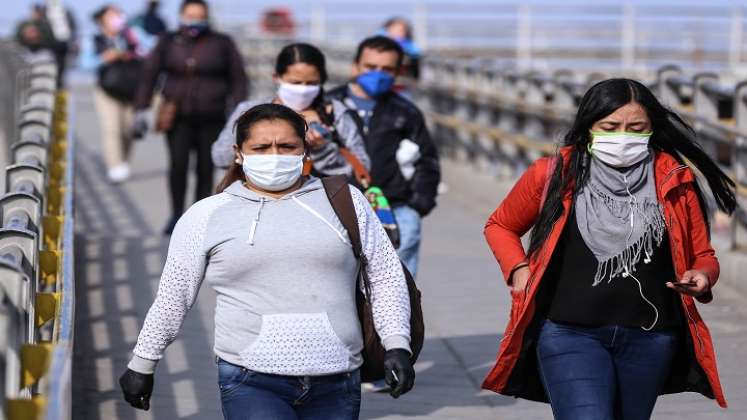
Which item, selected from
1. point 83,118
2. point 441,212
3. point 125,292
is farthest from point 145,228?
point 83,118

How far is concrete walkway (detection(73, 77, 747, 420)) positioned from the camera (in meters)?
7.30

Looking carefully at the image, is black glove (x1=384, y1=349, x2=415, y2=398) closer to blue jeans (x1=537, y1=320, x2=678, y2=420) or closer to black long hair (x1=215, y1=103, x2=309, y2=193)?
blue jeans (x1=537, y1=320, x2=678, y2=420)

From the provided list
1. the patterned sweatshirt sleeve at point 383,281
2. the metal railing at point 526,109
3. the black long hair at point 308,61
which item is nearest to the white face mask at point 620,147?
the patterned sweatshirt sleeve at point 383,281

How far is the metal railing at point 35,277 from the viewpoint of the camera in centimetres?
366

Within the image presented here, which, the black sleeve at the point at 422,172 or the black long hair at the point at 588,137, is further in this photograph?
the black sleeve at the point at 422,172

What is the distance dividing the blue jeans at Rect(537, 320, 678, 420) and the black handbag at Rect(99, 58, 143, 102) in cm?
1175

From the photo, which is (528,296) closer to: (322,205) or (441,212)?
(322,205)

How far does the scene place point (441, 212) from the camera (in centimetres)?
1505

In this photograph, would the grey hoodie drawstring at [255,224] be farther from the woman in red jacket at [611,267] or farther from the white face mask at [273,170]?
the woman in red jacket at [611,267]

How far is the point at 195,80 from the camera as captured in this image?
12.0 meters

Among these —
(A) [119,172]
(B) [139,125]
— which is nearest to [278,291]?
(B) [139,125]

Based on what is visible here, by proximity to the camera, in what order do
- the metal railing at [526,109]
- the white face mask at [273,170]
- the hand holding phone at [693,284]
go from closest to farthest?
the white face mask at [273,170]
the hand holding phone at [693,284]
the metal railing at [526,109]

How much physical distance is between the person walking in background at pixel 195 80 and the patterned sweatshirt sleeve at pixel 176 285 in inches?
277

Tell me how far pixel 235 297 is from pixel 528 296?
92 cm
